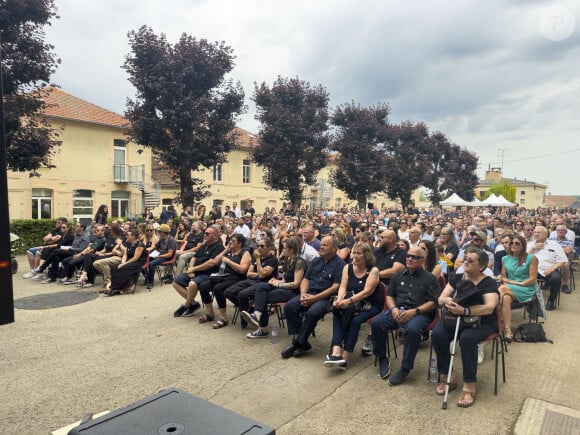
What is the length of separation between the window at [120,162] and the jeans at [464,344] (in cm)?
2507

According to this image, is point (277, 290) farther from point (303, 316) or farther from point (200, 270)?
point (200, 270)

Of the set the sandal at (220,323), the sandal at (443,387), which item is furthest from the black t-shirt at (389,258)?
the sandal at (220,323)

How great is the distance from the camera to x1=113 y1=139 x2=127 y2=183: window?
25531 mm

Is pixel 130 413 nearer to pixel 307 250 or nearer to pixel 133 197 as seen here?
pixel 307 250

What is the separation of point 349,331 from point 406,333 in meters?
0.72

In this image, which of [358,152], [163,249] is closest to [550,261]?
[163,249]

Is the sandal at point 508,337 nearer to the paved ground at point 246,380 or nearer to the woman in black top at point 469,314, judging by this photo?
the paved ground at point 246,380

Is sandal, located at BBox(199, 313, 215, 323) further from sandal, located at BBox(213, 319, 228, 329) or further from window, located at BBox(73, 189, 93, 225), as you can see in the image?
window, located at BBox(73, 189, 93, 225)

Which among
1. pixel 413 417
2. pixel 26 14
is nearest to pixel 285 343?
pixel 413 417

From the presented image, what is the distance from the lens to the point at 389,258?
579 cm

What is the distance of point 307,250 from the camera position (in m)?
6.74

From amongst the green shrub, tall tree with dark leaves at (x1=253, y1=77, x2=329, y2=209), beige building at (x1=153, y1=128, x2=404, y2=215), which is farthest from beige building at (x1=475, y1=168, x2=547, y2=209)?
the green shrub

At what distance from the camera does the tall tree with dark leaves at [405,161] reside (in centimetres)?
3250

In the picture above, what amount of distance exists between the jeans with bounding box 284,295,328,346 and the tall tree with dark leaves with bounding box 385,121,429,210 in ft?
92.0
